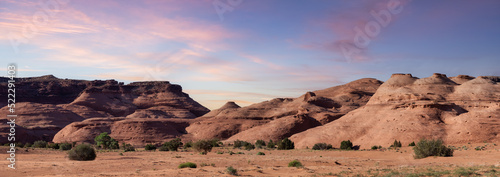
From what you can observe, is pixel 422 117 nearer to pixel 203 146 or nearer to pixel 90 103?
pixel 203 146

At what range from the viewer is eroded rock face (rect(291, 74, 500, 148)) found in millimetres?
51625

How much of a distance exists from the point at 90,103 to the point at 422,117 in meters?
109

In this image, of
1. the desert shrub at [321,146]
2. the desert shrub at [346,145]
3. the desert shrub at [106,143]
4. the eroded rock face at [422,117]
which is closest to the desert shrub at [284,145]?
the eroded rock face at [422,117]

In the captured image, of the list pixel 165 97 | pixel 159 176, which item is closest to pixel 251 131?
pixel 159 176

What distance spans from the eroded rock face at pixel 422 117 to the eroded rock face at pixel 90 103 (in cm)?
4431

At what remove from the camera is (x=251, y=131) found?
7812cm

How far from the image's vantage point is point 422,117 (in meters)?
57.0

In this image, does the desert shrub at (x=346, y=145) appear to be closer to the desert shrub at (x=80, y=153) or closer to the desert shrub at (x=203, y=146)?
the desert shrub at (x=203, y=146)

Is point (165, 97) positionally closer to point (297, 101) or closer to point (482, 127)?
point (297, 101)

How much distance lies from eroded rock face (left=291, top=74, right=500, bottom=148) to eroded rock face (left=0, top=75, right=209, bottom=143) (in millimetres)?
44314

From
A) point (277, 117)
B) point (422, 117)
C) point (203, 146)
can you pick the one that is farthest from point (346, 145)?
point (277, 117)

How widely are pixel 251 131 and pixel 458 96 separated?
38.7 metres

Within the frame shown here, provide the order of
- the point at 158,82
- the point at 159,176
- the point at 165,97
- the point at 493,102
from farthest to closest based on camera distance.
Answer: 1. the point at 158,82
2. the point at 165,97
3. the point at 493,102
4. the point at 159,176

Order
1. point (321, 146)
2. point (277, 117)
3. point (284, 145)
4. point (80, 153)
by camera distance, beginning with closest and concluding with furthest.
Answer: point (80, 153) → point (321, 146) → point (284, 145) → point (277, 117)
